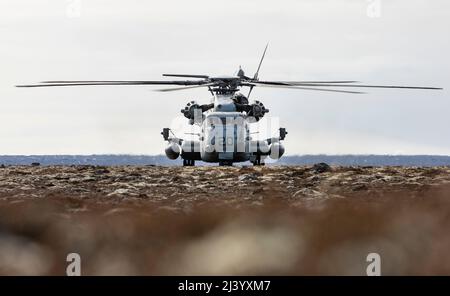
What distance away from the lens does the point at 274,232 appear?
20.0ft

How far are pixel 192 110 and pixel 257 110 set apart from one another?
4.34 metres

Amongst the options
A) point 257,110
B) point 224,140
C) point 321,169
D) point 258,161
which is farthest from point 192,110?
point 321,169

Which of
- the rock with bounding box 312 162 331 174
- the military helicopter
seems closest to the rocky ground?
the rock with bounding box 312 162 331 174

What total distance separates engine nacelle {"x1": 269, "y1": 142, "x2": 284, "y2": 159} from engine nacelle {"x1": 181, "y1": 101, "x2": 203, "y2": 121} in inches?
212

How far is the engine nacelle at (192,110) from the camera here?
1860 inches

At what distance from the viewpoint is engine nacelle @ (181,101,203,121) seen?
47.2 meters

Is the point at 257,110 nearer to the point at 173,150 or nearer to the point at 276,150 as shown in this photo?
the point at 276,150

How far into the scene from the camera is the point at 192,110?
47.2 metres

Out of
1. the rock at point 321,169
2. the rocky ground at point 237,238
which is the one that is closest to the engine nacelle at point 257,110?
the rock at point 321,169

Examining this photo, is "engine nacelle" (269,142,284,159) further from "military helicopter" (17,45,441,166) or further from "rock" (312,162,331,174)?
"rock" (312,162,331,174)

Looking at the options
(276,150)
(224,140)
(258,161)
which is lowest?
(258,161)

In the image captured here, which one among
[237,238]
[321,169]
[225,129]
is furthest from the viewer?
[225,129]
